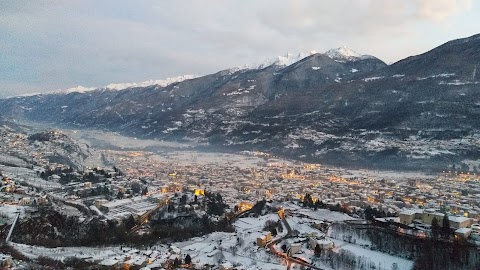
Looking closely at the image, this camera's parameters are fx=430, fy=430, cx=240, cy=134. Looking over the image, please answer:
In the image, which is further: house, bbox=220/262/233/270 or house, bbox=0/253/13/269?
house, bbox=220/262/233/270

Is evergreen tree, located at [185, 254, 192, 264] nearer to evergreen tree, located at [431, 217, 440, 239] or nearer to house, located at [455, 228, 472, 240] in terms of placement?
evergreen tree, located at [431, 217, 440, 239]

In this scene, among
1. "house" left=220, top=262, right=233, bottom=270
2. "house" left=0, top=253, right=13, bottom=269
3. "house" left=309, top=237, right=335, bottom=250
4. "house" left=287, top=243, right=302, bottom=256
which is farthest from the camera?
"house" left=309, top=237, right=335, bottom=250

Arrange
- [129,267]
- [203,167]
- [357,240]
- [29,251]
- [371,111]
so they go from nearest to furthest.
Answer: [129,267] < [29,251] < [357,240] < [203,167] < [371,111]

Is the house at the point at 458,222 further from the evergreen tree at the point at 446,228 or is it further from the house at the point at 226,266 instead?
the house at the point at 226,266

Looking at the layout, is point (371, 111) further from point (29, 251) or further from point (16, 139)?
point (29, 251)

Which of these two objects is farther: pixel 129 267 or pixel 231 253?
pixel 231 253

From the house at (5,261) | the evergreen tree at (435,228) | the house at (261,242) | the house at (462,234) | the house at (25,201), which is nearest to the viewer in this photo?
the house at (5,261)

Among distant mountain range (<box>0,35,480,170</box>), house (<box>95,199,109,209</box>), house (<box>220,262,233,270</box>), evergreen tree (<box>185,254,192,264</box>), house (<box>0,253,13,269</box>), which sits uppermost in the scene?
distant mountain range (<box>0,35,480,170</box>)

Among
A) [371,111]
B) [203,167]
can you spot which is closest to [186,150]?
[203,167]

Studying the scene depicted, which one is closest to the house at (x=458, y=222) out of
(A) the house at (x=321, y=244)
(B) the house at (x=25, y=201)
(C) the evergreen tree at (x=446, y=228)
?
(C) the evergreen tree at (x=446, y=228)

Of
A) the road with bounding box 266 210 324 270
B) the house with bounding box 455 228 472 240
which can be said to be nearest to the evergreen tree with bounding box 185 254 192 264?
the road with bounding box 266 210 324 270

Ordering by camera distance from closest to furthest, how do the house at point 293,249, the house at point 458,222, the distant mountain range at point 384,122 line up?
the house at point 293,249 → the house at point 458,222 → the distant mountain range at point 384,122
